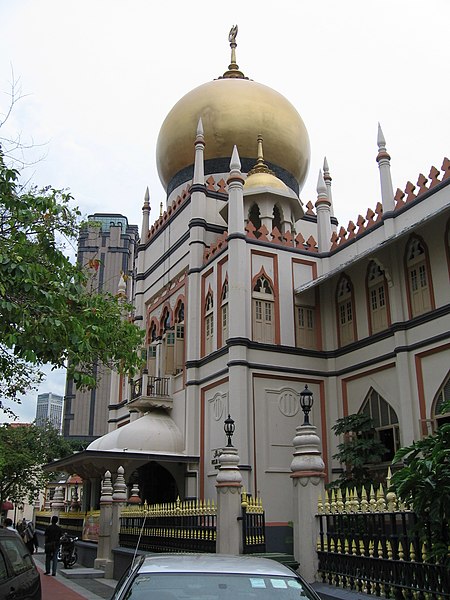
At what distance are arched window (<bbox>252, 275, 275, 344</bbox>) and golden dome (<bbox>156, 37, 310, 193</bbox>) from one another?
7.33 metres

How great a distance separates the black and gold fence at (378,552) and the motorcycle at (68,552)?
36.5ft

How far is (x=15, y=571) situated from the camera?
6.25 meters

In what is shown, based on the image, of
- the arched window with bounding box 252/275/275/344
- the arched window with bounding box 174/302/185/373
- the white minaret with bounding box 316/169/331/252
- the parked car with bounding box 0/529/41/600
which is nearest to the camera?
the parked car with bounding box 0/529/41/600

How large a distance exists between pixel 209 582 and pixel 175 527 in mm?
8924

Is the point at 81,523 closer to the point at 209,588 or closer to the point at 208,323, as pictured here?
the point at 208,323

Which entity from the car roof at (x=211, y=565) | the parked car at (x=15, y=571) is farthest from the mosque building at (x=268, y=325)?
the car roof at (x=211, y=565)

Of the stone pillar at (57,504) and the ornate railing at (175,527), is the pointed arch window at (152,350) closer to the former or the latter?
the stone pillar at (57,504)

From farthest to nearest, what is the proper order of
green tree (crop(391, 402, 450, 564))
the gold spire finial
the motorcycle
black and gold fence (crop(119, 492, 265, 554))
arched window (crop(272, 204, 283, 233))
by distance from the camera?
the gold spire finial < arched window (crop(272, 204, 283, 233)) < the motorcycle < black and gold fence (crop(119, 492, 265, 554)) < green tree (crop(391, 402, 450, 564))

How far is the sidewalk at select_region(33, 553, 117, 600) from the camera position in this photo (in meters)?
11.8

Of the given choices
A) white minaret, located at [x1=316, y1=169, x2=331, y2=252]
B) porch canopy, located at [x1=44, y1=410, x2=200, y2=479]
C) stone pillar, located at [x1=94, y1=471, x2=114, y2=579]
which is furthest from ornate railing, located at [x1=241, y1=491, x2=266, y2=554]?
white minaret, located at [x1=316, y1=169, x2=331, y2=252]

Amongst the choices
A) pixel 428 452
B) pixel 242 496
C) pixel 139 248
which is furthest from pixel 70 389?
pixel 428 452

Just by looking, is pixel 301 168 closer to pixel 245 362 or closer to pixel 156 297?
pixel 156 297

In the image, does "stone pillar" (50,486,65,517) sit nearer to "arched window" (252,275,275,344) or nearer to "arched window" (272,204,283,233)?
"arched window" (252,275,275,344)

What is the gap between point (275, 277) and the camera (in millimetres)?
18719
